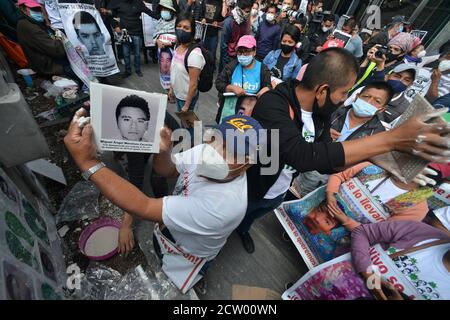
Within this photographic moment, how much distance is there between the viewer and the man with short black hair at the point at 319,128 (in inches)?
41.1

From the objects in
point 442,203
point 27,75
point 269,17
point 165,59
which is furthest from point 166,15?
point 442,203

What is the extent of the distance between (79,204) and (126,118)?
1.49m

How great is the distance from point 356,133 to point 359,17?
42.3 feet

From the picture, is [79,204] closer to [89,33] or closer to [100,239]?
[100,239]

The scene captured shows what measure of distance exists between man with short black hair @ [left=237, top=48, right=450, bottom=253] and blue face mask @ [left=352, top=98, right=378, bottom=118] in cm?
103

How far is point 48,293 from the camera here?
4.27ft

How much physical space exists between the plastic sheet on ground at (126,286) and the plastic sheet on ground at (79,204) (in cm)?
58

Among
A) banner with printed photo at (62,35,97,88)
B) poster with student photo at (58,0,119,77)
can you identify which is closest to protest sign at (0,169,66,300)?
banner with printed photo at (62,35,97,88)

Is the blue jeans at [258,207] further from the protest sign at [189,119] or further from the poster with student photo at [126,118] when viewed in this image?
the poster with student photo at [126,118]

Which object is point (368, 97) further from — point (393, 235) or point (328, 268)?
point (328, 268)

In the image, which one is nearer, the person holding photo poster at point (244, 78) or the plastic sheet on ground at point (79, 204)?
the plastic sheet on ground at point (79, 204)

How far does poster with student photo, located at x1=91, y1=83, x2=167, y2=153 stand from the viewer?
4.01 feet

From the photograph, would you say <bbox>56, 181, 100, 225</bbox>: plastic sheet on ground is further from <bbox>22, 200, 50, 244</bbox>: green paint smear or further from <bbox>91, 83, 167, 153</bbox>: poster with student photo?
<bbox>91, 83, 167, 153</bbox>: poster with student photo

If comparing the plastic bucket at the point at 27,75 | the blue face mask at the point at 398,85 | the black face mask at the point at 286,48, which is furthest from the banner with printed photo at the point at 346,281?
the plastic bucket at the point at 27,75
